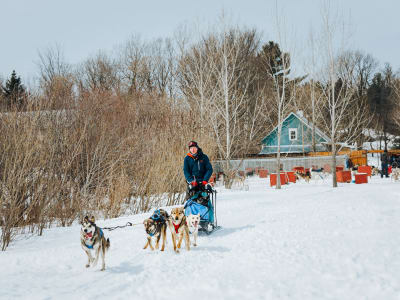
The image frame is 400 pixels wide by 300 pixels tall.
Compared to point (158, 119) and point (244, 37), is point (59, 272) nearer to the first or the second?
point (158, 119)

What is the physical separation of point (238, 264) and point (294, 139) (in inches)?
1429

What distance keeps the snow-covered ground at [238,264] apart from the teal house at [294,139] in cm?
3109

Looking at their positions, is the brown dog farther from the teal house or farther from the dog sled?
the teal house

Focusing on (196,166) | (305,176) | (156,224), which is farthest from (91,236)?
(305,176)

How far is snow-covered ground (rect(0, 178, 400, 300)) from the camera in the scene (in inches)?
186

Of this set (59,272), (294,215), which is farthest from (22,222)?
(294,215)

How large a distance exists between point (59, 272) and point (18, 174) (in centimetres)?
321

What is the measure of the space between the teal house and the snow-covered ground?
31086mm

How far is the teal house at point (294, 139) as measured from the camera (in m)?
39.5

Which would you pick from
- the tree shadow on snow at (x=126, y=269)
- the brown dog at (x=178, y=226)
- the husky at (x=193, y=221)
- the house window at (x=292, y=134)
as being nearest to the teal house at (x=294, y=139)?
the house window at (x=292, y=134)

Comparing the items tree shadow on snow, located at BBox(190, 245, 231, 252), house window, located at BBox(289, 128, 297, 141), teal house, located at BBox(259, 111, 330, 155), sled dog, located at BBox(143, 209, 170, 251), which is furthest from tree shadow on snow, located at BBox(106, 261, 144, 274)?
house window, located at BBox(289, 128, 297, 141)

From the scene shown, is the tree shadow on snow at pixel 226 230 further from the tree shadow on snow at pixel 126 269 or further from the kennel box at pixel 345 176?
the kennel box at pixel 345 176

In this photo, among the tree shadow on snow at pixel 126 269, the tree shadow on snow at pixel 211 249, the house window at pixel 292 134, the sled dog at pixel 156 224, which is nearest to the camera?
the tree shadow on snow at pixel 126 269

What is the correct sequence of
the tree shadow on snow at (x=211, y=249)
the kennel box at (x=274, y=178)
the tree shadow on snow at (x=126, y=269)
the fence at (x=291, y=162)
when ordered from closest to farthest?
the tree shadow on snow at (x=126, y=269), the tree shadow on snow at (x=211, y=249), the kennel box at (x=274, y=178), the fence at (x=291, y=162)
